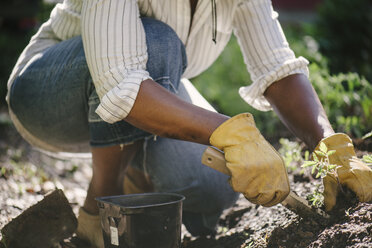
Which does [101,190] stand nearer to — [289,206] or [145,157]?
[145,157]

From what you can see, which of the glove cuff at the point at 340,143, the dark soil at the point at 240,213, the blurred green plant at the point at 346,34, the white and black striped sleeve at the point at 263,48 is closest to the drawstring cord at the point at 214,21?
the white and black striped sleeve at the point at 263,48

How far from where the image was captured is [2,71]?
561cm

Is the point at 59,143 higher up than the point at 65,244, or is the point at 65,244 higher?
the point at 59,143

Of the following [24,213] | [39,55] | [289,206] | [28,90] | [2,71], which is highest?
[39,55]

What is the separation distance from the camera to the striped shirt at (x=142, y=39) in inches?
68.7

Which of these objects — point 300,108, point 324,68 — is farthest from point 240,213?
point 324,68

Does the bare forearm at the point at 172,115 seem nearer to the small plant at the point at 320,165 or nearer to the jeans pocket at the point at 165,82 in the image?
the jeans pocket at the point at 165,82

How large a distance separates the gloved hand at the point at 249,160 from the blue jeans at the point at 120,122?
17.2 inches

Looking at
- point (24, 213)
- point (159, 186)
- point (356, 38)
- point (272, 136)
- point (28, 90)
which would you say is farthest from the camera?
point (356, 38)

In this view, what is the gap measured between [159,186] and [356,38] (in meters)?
3.59

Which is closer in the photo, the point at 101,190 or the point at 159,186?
the point at 101,190

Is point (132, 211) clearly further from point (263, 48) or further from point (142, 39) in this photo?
point (263, 48)

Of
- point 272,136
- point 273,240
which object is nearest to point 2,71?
point 272,136

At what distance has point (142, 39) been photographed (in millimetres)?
1837
